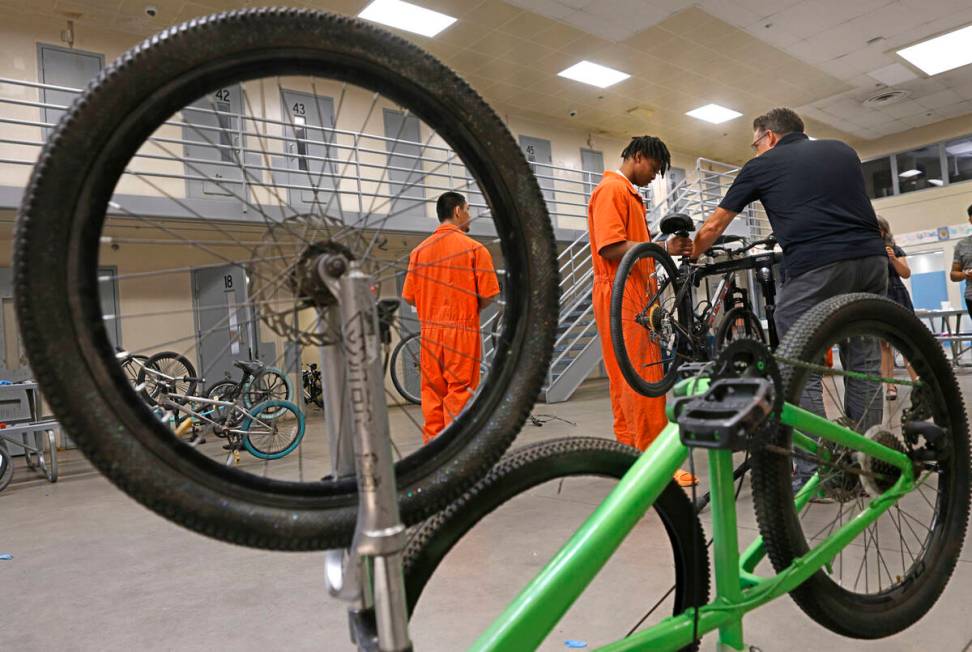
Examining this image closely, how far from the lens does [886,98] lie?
10812mm

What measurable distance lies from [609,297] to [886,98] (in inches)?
421

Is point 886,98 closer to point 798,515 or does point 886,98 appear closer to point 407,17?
point 407,17

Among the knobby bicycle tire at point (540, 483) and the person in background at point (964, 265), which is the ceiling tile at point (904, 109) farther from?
the knobby bicycle tire at point (540, 483)

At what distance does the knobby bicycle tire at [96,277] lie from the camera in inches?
25.4

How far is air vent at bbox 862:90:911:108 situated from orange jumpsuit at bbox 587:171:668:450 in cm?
1014

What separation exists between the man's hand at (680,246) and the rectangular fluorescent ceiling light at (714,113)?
29.7ft

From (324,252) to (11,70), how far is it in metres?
7.81

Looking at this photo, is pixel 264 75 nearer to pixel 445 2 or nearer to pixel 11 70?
pixel 445 2

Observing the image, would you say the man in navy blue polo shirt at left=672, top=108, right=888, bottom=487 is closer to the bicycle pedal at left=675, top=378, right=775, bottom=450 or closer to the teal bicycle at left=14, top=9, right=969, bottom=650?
the teal bicycle at left=14, top=9, right=969, bottom=650

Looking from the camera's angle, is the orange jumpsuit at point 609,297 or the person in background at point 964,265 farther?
the person in background at point 964,265

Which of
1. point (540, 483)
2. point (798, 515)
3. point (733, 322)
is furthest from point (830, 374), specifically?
point (733, 322)

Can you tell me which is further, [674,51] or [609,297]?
[674,51]

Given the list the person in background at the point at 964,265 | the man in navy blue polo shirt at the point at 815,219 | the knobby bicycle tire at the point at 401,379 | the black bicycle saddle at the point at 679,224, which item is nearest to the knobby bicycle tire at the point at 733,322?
the black bicycle saddle at the point at 679,224

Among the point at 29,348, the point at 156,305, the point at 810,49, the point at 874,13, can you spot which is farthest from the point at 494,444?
the point at 810,49
